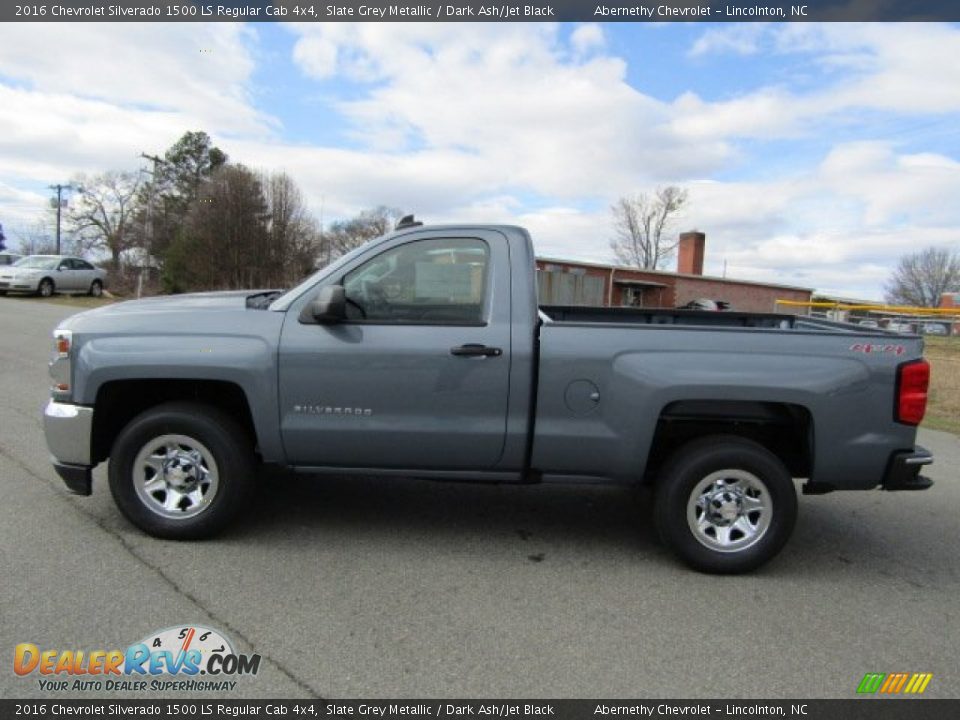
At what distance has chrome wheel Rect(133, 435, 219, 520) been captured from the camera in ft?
13.2

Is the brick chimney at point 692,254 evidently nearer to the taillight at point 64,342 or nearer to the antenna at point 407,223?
A: the antenna at point 407,223

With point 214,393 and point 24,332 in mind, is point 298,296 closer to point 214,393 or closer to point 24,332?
point 214,393

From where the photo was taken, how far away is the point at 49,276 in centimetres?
2461

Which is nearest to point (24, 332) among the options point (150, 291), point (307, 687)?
point (307, 687)

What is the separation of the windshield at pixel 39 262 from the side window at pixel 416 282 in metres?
25.8

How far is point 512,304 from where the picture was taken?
391 cm

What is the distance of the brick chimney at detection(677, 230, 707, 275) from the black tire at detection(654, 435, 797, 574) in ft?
140

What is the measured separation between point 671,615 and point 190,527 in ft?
9.12

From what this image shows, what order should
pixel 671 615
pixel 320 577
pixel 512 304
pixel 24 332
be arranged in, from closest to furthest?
pixel 671 615
pixel 320 577
pixel 512 304
pixel 24 332

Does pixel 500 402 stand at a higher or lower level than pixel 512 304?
lower

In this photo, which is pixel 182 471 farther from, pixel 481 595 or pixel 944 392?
pixel 944 392

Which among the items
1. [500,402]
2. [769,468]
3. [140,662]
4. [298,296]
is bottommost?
[140,662]

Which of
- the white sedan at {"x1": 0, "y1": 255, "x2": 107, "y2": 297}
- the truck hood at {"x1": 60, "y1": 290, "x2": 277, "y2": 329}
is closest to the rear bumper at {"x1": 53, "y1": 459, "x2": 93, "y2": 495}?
the truck hood at {"x1": 60, "y1": 290, "x2": 277, "y2": 329}
